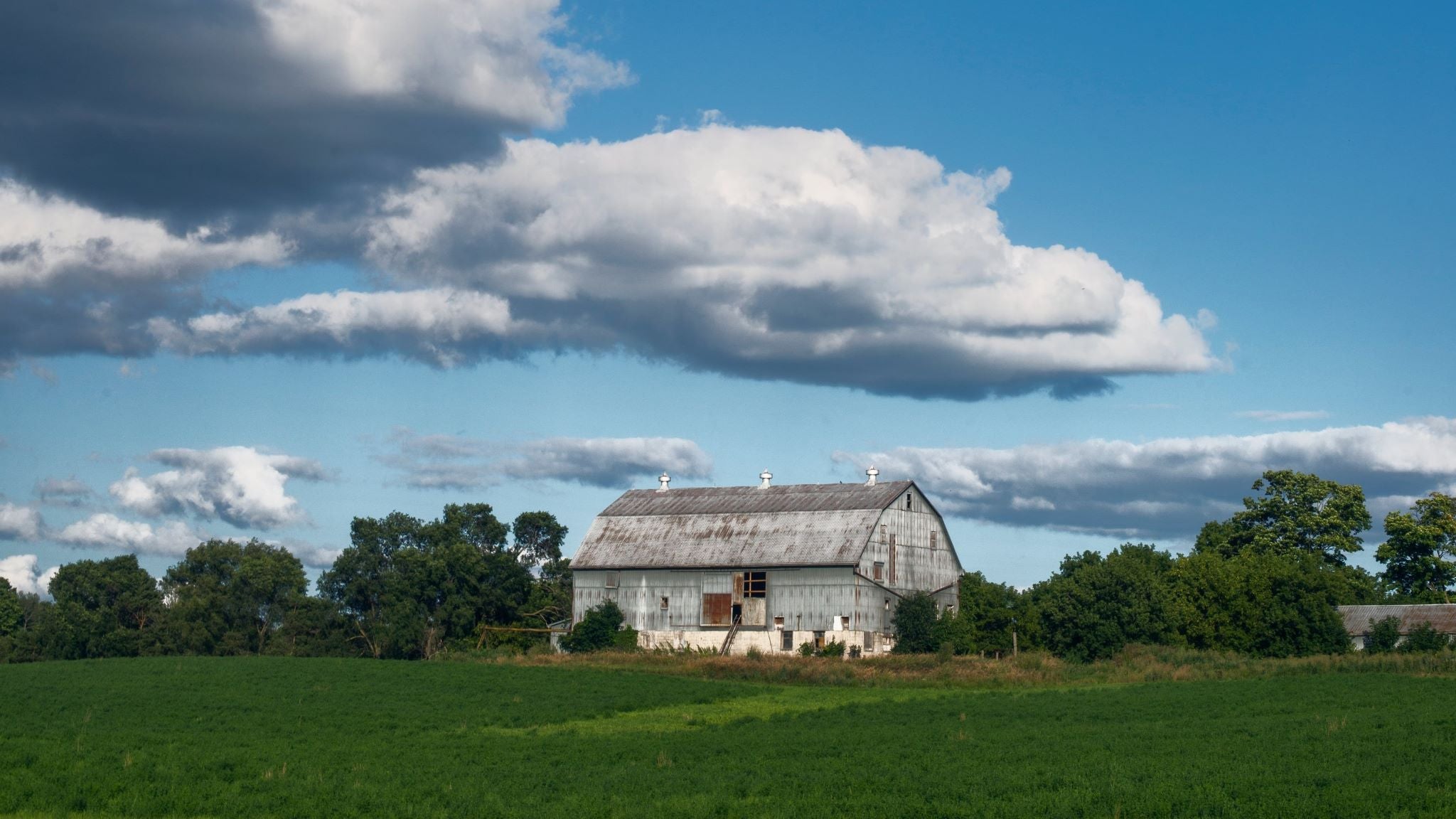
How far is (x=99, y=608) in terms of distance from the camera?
106 meters

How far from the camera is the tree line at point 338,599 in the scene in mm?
87562

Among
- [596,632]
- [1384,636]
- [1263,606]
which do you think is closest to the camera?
[1384,636]

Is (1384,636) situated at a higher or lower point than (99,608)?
lower

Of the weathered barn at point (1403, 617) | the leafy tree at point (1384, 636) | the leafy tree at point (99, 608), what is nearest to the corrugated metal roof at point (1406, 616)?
the weathered barn at point (1403, 617)

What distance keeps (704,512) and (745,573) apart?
579 centimetres

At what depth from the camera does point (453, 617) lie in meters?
86.9

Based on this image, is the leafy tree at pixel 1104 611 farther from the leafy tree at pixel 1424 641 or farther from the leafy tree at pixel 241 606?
the leafy tree at pixel 241 606

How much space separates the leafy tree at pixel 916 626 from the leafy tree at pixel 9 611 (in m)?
88.5

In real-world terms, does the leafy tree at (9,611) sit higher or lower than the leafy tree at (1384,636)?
higher

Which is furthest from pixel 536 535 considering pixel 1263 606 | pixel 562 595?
pixel 1263 606

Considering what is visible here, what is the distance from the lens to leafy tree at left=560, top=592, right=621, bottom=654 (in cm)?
7450

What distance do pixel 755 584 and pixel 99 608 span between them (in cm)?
5997

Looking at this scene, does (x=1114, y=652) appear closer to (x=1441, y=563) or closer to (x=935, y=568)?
(x=935, y=568)

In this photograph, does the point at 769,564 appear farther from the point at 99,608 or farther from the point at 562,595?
the point at 99,608
